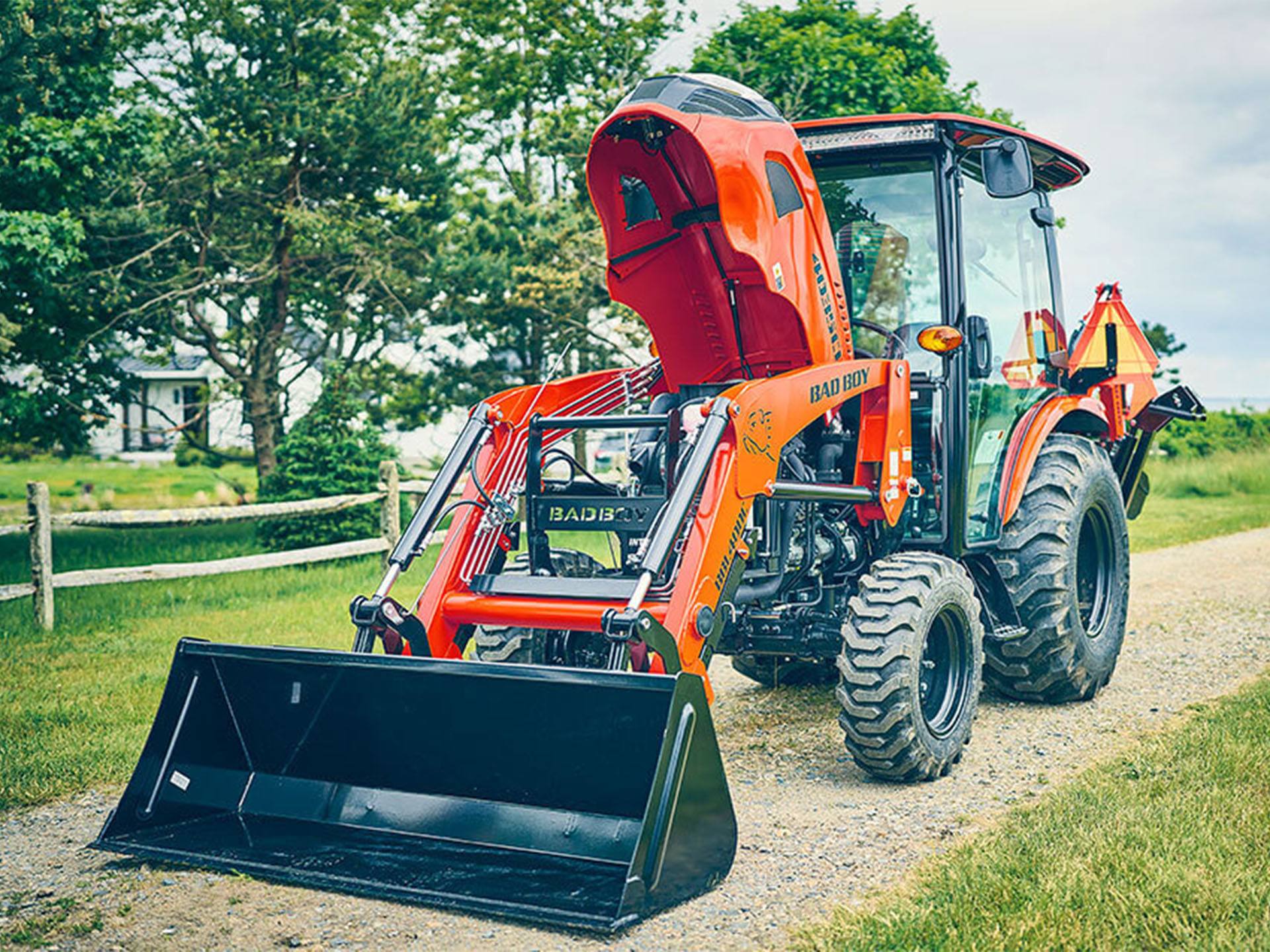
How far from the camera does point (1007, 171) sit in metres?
5.80

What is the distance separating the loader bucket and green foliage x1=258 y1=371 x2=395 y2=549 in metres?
8.37

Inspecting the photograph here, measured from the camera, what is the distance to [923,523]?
6133 mm

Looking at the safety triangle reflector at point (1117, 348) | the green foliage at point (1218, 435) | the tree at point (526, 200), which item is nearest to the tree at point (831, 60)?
the tree at point (526, 200)

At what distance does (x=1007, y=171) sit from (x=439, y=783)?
3.58 meters

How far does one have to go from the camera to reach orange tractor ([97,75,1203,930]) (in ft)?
14.0

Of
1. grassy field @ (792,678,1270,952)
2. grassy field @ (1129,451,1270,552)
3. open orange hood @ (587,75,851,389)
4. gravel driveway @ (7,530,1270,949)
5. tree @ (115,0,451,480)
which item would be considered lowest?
gravel driveway @ (7,530,1270,949)

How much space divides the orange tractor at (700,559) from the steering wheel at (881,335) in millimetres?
17

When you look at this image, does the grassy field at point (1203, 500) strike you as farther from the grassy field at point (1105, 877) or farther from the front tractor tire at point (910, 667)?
the grassy field at point (1105, 877)

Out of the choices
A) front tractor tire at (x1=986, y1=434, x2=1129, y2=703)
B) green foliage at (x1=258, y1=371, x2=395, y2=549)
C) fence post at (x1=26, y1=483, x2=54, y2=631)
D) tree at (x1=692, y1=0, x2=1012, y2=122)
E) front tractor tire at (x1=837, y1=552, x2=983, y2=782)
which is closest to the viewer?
front tractor tire at (x1=837, y1=552, x2=983, y2=782)

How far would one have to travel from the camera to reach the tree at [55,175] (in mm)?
12344

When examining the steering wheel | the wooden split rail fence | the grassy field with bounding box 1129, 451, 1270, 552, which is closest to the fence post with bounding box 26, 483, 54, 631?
the wooden split rail fence

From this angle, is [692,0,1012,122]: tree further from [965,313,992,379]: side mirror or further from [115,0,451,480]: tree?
[965,313,992,379]: side mirror

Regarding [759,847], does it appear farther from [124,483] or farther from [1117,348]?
[124,483]

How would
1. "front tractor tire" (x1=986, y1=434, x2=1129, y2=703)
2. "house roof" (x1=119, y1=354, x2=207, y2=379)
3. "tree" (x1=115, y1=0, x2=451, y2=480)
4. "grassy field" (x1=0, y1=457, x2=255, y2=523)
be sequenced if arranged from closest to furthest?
"front tractor tire" (x1=986, y1=434, x2=1129, y2=703) → "tree" (x1=115, y1=0, x2=451, y2=480) → "grassy field" (x1=0, y1=457, x2=255, y2=523) → "house roof" (x1=119, y1=354, x2=207, y2=379)
